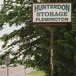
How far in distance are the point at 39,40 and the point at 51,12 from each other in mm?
8181

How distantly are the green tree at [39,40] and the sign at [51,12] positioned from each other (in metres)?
3.93

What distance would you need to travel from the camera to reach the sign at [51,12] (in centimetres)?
977

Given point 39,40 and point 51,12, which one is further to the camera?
point 39,40

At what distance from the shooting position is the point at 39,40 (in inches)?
708

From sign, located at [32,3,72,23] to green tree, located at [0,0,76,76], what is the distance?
12.9 ft

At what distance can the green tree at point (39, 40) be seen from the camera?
1462cm

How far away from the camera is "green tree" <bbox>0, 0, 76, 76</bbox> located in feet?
48.0

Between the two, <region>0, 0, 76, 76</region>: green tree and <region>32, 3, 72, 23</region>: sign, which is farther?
<region>0, 0, 76, 76</region>: green tree

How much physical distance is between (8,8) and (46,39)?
5.70 m

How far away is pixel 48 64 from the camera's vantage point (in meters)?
16.8

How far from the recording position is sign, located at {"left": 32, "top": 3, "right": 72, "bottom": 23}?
9.77 meters

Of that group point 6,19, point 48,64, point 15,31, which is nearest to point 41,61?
point 48,64

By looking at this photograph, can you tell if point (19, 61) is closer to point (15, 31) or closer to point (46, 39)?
point (15, 31)

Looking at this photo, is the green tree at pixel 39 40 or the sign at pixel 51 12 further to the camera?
the green tree at pixel 39 40
